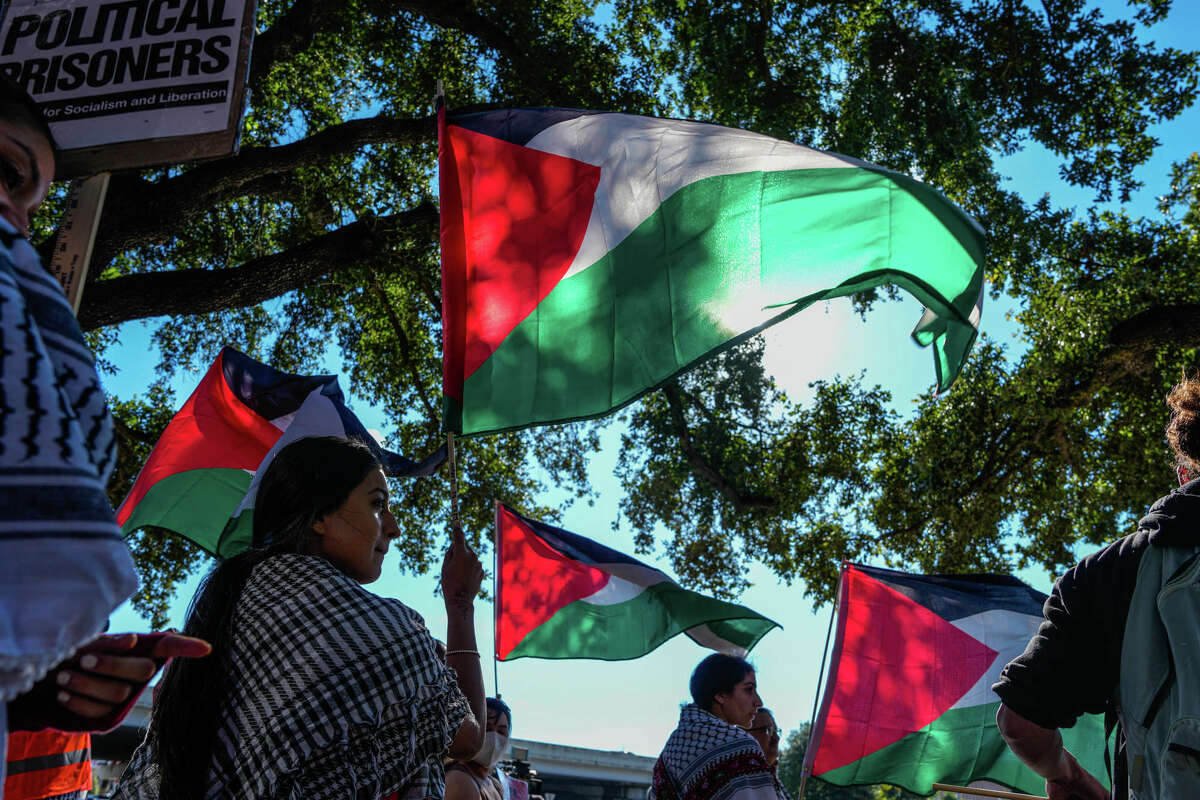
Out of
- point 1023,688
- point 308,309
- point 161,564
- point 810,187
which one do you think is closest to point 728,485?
point 308,309

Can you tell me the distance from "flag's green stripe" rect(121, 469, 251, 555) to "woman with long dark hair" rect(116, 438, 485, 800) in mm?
4573

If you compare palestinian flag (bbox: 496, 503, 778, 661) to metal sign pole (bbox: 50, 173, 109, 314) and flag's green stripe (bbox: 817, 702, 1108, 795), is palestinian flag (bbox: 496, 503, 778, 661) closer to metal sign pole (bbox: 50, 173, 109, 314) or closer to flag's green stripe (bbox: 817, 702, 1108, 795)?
flag's green stripe (bbox: 817, 702, 1108, 795)

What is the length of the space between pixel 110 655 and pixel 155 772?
113 centimetres

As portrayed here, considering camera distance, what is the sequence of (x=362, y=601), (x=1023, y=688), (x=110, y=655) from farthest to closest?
(x=1023, y=688) < (x=362, y=601) < (x=110, y=655)

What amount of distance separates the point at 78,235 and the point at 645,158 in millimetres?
2252

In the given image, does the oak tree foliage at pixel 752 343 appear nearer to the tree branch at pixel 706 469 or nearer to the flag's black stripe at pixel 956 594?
the tree branch at pixel 706 469

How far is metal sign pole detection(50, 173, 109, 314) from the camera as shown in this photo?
252 centimetres

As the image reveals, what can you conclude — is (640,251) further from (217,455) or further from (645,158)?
(217,455)

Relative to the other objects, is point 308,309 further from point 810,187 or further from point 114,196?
point 810,187

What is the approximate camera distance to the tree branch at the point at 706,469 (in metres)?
11.9

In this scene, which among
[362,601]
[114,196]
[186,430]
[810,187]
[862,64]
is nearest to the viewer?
[362,601]

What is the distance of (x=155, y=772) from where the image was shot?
2.14m

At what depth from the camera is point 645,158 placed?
13.6 feet

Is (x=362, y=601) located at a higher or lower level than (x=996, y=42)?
lower
